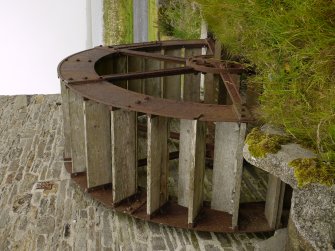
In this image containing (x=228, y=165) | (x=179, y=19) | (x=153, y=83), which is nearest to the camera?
(x=228, y=165)

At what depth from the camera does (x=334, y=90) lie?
9.11 ft

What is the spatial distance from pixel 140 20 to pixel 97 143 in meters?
8.30

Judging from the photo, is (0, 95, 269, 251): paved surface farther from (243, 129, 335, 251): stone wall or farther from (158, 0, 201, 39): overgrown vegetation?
(158, 0, 201, 39): overgrown vegetation

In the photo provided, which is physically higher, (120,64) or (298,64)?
(298,64)

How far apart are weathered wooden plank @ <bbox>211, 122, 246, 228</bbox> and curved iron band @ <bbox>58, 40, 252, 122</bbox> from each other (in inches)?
6.8

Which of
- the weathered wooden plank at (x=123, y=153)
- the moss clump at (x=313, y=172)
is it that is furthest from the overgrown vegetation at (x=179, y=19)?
the moss clump at (x=313, y=172)

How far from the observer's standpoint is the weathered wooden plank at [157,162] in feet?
14.1

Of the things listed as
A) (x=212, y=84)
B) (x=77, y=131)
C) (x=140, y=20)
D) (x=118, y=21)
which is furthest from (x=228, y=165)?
(x=118, y=21)

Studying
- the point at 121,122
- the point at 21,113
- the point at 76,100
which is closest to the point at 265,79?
the point at 121,122

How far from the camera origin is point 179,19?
8.98 m

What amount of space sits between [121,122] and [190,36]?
449cm

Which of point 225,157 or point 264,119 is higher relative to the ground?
point 264,119

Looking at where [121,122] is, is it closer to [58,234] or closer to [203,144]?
[203,144]

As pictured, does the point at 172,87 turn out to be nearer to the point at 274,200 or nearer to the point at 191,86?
the point at 191,86
